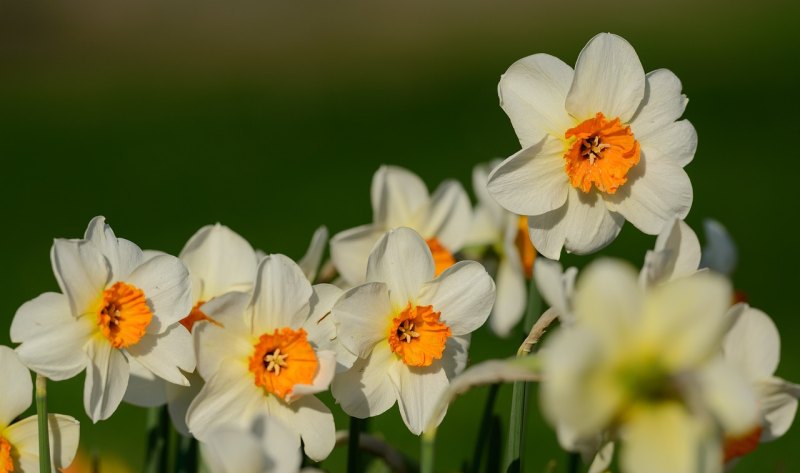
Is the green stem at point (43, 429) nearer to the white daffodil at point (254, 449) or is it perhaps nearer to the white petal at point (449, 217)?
the white daffodil at point (254, 449)

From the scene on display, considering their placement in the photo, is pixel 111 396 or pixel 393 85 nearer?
pixel 111 396

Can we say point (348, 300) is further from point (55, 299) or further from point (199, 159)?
point (199, 159)

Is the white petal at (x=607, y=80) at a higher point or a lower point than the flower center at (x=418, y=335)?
higher

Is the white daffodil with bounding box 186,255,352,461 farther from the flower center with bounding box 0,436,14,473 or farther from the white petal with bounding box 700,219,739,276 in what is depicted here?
the white petal with bounding box 700,219,739,276

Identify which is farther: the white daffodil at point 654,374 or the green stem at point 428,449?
the green stem at point 428,449

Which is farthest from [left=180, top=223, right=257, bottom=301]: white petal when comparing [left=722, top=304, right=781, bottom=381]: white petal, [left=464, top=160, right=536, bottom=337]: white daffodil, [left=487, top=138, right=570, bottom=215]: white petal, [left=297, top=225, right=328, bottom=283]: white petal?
[left=722, top=304, right=781, bottom=381]: white petal

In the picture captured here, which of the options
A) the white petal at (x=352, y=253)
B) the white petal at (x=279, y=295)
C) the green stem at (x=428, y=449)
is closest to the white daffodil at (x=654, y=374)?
the green stem at (x=428, y=449)

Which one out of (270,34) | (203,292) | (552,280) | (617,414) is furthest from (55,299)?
(270,34)
